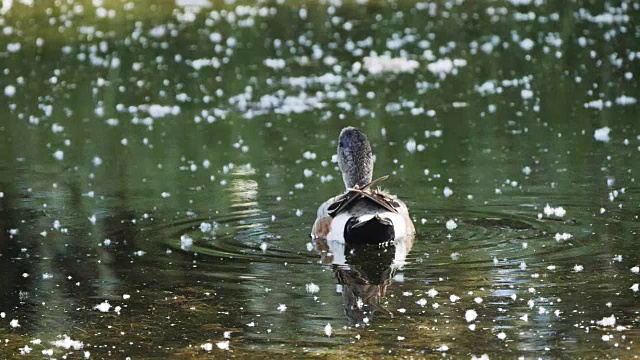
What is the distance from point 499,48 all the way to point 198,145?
9.71 m

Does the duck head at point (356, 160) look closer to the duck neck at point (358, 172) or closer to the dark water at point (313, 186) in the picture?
the duck neck at point (358, 172)

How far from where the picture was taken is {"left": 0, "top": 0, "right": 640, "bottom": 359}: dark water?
324 inches

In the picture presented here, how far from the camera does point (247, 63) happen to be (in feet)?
80.8

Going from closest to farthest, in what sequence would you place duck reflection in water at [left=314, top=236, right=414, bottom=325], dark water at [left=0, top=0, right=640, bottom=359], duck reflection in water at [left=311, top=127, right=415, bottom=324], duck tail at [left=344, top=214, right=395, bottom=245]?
dark water at [left=0, top=0, right=640, bottom=359] → duck reflection in water at [left=314, top=236, right=414, bottom=325] → duck reflection in water at [left=311, top=127, right=415, bottom=324] → duck tail at [left=344, top=214, right=395, bottom=245]

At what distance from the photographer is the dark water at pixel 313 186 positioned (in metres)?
8.22

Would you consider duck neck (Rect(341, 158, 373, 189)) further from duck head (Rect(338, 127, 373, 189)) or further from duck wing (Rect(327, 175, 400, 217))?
duck wing (Rect(327, 175, 400, 217))

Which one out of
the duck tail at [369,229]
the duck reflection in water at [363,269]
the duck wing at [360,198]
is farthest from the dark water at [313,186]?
the duck wing at [360,198]

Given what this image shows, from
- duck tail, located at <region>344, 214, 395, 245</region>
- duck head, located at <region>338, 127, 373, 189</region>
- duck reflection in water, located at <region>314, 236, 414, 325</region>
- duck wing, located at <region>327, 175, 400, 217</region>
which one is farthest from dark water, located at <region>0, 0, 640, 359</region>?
duck head, located at <region>338, 127, 373, 189</region>

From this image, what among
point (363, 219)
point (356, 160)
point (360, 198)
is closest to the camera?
point (363, 219)

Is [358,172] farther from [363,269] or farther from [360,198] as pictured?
[363,269]

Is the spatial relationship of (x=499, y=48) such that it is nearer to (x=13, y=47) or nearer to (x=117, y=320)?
(x=13, y=47)

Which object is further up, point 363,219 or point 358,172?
point 358,172

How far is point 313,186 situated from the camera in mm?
14086

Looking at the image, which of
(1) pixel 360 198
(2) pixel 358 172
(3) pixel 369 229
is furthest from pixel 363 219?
(2) pixel 358 172
